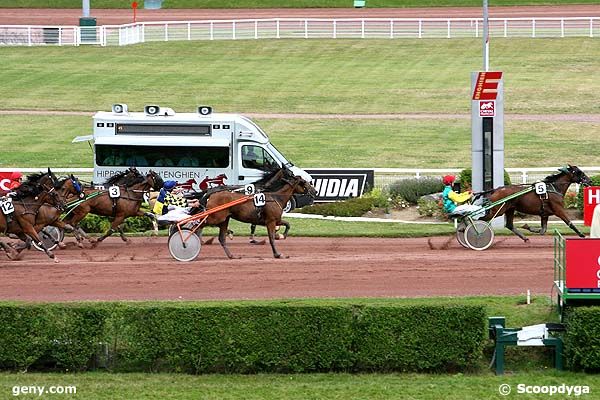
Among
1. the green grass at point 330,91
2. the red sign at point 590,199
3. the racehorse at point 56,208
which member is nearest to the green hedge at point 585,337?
the red sign at point 590,199

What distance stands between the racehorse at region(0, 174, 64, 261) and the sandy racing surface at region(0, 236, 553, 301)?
17.3 inches

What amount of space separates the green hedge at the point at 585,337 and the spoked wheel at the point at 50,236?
409 inches

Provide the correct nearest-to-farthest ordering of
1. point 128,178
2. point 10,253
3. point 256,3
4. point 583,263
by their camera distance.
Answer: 1. point 583,263
2. point 10,253
3. point 128,178
4. point 256,3

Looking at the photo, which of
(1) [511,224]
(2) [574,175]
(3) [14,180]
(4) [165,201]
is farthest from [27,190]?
(2) [574,175]

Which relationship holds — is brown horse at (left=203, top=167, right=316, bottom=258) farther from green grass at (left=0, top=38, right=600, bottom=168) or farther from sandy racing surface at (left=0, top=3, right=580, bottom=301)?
green grass at (left=0, top=38, right=600, bottom=168)

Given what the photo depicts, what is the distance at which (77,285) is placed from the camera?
1869cm

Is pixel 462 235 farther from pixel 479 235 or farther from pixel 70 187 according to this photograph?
pixel 70 187

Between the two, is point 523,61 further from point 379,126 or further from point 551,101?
point 379,126

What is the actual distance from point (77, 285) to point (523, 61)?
32.0m

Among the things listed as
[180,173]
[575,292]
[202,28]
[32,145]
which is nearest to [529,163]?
[180,173]

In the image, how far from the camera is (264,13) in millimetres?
57531

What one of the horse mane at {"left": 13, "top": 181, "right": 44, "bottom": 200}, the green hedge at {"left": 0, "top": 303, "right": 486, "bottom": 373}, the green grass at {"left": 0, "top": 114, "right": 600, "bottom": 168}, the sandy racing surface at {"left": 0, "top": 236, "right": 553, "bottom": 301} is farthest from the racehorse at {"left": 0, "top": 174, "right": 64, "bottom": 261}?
the green grass at {"left": 0, "top": 114, "right": 600, "bottom": 168}

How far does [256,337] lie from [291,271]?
4.98 metres

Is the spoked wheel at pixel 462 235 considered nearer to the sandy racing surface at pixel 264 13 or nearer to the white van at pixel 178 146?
the white van at pixel 178 146
